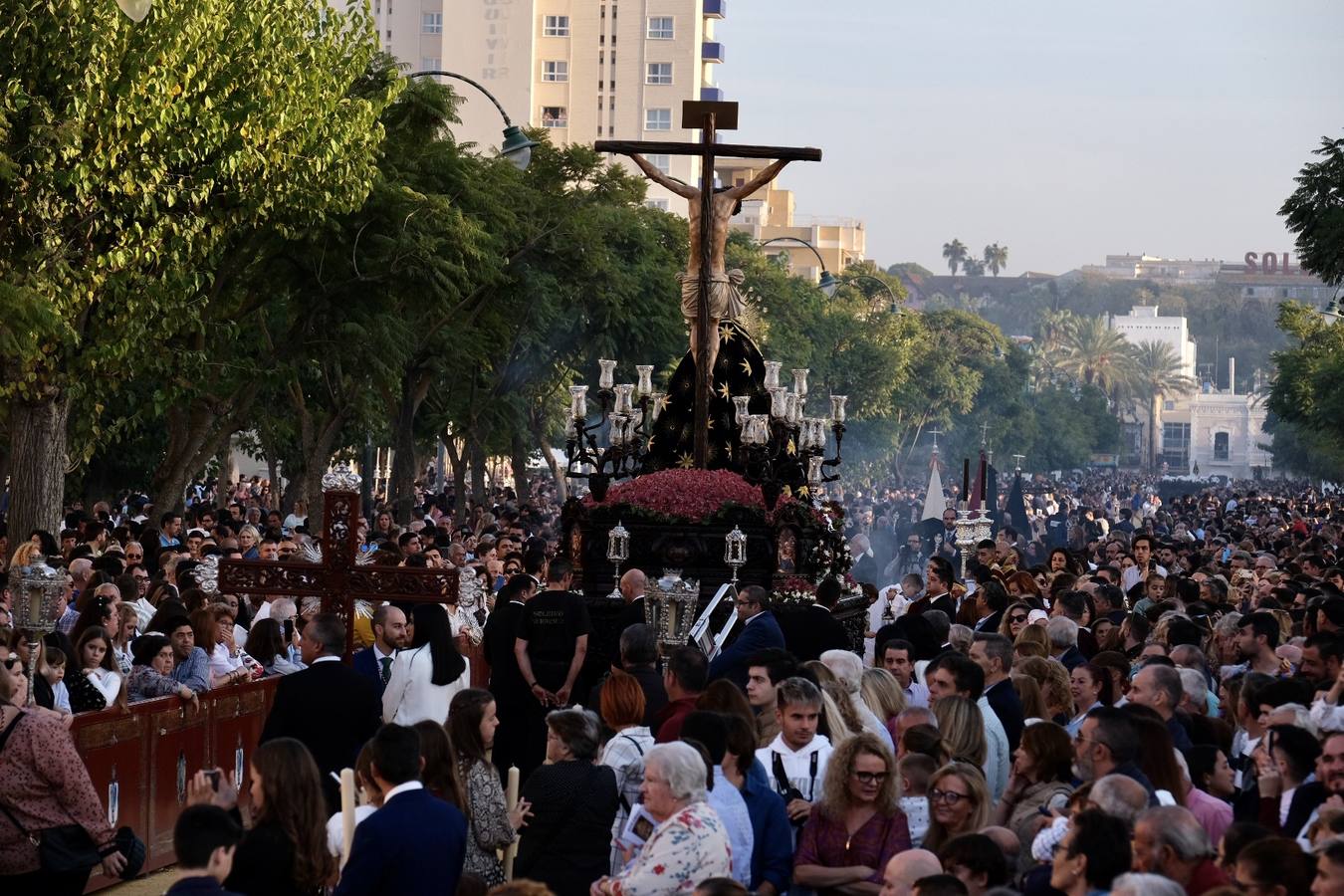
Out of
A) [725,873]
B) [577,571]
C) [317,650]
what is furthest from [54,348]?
[725,873]

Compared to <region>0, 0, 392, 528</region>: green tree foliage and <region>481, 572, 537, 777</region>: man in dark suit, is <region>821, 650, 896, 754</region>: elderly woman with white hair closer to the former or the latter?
<region>481, 572, 537, 777</region>: man in dark suit

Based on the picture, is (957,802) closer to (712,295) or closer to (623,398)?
(712,295)

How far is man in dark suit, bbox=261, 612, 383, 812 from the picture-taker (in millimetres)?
11055

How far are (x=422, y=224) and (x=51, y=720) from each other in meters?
22.6

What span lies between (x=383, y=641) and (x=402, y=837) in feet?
17.8

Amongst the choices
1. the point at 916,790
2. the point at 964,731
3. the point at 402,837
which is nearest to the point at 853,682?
the point at 964,731

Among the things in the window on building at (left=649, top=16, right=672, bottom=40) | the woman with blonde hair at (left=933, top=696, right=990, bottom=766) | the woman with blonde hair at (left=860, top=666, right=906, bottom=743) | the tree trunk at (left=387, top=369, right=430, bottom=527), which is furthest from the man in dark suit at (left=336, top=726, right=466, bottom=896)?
the window on building at (left=649, top=16, right=672, bottom=40)

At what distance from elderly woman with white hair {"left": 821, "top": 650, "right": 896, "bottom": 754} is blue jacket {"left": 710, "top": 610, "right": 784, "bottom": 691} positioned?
84.2 inches

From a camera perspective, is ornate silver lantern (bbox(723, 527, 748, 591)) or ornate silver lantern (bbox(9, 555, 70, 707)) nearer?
ornate silver lantern (bbox(9, 555, 70, 707))

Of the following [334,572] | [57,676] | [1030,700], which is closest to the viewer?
[1030,700]

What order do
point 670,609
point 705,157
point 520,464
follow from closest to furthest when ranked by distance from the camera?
point 670,609 → point 705,157 → point 520,464

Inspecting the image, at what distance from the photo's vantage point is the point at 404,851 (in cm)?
828

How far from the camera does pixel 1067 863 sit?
770 centimetres

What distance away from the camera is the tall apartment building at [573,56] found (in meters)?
116
